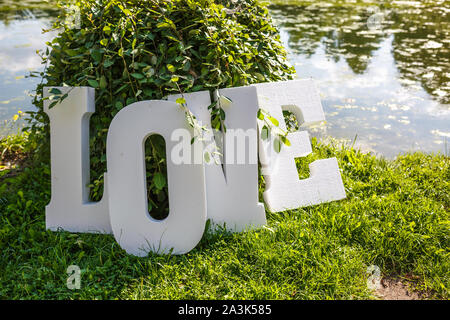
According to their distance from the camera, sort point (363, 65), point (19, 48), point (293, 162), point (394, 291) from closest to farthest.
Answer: point (394, 291) < point (293, 162) < point (363, 65) < point (19, 48)

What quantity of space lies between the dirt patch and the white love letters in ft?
2.02

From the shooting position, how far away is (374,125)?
4004 millimetres

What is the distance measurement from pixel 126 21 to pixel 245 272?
1365 mm

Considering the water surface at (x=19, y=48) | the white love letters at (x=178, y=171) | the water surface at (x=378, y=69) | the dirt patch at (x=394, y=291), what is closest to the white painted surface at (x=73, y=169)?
the white love letters at (x=178, y=171)

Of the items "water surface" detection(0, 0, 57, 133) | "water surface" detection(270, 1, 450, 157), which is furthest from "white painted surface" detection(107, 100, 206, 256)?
"water surface" detection(270, 1, 450, 157)

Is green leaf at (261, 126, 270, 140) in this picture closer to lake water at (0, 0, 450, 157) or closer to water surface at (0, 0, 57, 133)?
lake water at (0, 0, 450, 157)

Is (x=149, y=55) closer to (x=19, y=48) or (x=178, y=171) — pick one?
(x=178, y=171)

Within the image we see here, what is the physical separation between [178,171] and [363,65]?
452 cm

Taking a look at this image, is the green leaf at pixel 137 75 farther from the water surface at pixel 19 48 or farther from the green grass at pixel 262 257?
the water surface at pixel 19 48

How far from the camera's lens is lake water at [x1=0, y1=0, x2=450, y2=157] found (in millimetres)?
3943

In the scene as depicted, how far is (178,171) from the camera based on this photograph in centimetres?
191

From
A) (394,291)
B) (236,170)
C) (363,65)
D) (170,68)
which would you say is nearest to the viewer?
(394,291)

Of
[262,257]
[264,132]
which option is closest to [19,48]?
[264,132]

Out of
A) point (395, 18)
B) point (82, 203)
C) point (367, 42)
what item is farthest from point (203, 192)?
point (395, 18)
